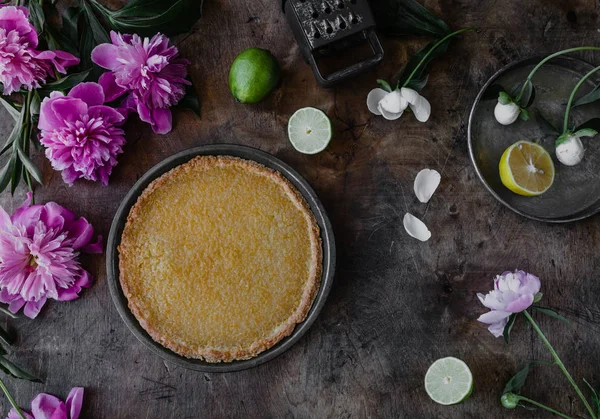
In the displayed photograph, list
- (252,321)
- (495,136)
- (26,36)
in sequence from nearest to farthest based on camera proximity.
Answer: (26,36), (252,321), (495,136)

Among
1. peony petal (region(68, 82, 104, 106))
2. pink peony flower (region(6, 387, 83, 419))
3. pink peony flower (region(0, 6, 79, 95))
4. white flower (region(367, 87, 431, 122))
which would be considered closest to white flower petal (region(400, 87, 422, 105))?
white flower (region(367, 87, 431, 122))

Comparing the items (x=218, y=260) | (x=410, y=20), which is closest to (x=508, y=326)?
(x=218, y=260)

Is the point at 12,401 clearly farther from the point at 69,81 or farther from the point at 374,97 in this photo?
the point at 374,97

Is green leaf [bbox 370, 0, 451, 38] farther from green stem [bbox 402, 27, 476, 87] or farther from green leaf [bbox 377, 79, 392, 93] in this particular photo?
green leaf [bbox 377, 79, 392, 93]

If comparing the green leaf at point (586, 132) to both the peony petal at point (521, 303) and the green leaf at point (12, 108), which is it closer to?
the peony petal at point (521, 303)

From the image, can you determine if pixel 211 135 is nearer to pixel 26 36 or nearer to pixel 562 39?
pixel 26 36

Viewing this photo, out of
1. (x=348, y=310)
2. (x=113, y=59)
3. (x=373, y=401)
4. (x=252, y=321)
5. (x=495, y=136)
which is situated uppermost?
(x=113, y=59)

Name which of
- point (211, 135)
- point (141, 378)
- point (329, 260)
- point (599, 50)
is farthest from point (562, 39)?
point (141, 378)

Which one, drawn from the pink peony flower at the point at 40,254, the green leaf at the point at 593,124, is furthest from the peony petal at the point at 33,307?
the green leaf at the point at 593,124
